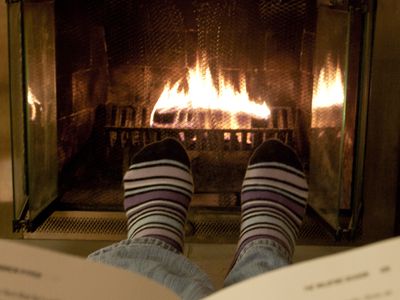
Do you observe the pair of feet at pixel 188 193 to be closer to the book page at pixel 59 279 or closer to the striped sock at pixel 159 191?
the striped sock at pixel 159 191

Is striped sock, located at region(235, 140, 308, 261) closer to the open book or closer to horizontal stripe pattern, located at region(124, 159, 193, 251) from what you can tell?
horizontal stripe pattern, located at region(124, 159, 193, 251)

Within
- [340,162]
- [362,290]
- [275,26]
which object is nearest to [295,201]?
[340,162]

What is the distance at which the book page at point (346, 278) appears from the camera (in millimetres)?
339

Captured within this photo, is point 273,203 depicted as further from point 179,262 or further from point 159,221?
point 179,262

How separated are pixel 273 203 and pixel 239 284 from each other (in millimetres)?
911

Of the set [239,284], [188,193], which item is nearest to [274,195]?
[188,193]

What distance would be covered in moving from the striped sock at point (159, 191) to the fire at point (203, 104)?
2.4 inches

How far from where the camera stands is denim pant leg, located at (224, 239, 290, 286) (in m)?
0.93

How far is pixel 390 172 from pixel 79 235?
26.4 inches

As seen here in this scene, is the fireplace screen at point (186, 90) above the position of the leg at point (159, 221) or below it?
above

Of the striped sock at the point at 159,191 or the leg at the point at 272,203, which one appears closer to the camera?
the leg at the point at 272,203

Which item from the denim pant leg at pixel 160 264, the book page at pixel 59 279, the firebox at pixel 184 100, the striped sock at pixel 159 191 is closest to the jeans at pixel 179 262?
the denim pant leg at pixel 160 264

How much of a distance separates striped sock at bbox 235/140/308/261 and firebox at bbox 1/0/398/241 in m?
0.06

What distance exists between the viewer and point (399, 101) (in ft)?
4.26
